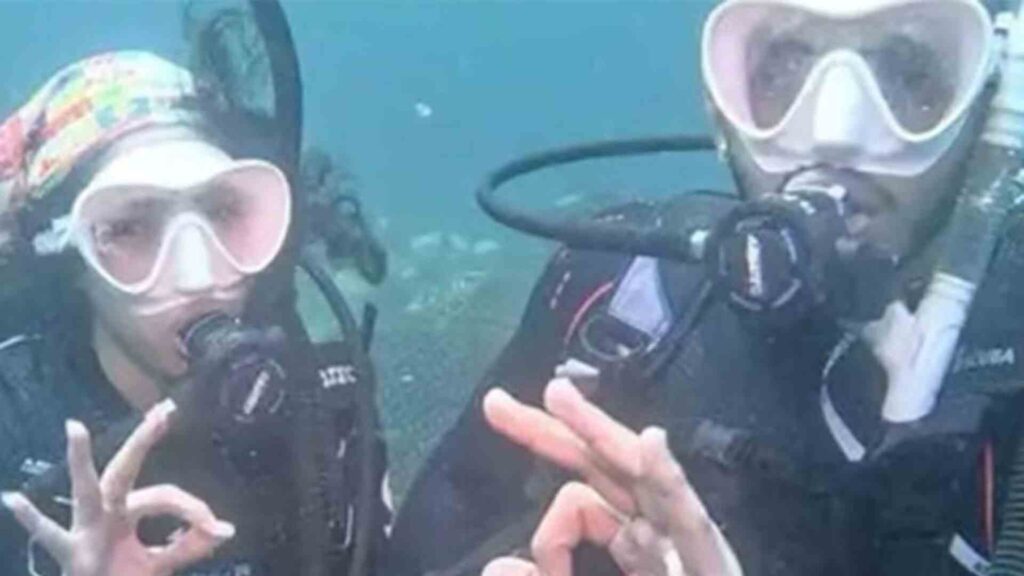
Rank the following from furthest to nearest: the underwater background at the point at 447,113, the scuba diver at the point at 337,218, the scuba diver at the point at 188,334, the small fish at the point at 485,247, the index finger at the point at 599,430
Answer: the small fish at the point at 485,247
the underwater background at the point at 447,113
the scuba diver at the point at 337,218
the scuba diver at the point at 188,334
the index finger at the point at 599,430

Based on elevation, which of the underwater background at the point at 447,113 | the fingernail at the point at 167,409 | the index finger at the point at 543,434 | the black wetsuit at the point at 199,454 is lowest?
the underwater background at the point at 447,113

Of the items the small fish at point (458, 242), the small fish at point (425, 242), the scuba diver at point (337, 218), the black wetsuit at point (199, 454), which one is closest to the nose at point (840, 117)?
the black wetsuit at point (199, 454)

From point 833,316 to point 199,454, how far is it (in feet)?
5.36

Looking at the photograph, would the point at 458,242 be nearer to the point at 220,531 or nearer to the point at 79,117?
the point at 79,117

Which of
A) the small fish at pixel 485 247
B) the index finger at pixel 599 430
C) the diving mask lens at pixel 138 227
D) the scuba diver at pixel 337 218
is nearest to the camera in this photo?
the index finger at pixel 599 430

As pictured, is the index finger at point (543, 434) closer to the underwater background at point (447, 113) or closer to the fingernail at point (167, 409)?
the fingernail at point (167, 409)

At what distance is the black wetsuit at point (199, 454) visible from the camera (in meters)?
4.09

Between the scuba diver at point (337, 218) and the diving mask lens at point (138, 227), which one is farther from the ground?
the diving mask lens at point (138, 227)

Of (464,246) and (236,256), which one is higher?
(236,256)

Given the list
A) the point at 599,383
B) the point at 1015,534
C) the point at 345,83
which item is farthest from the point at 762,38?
the point at 345,83

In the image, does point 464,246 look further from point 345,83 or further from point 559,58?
point 559,58

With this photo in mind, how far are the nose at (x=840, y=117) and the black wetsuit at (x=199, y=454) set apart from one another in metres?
1.37

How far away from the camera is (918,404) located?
2.86 m

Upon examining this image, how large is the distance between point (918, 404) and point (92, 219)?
1981 mm
